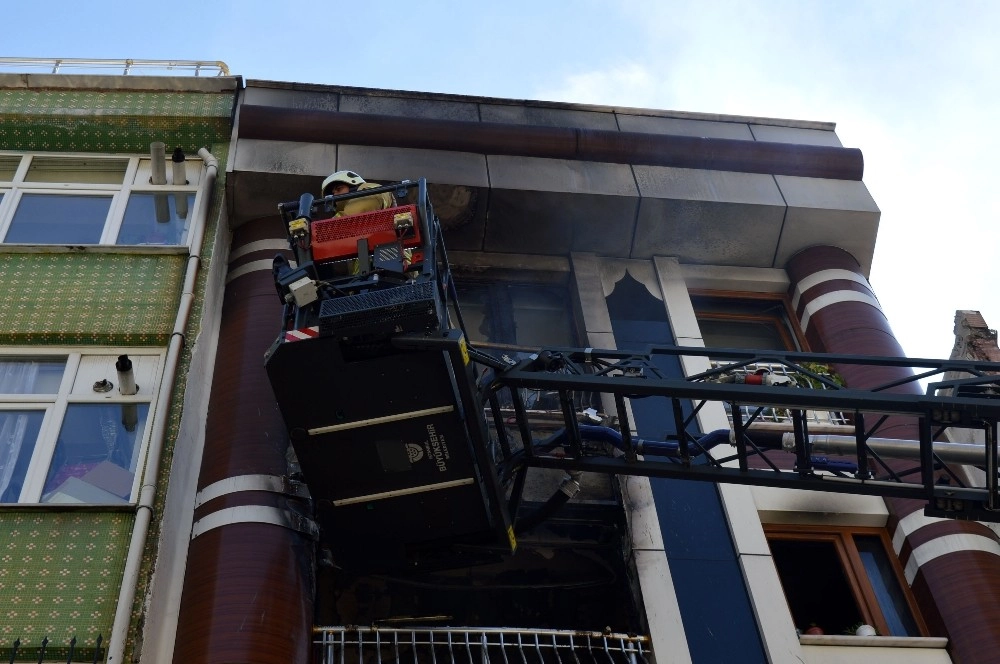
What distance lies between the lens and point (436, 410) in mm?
9883

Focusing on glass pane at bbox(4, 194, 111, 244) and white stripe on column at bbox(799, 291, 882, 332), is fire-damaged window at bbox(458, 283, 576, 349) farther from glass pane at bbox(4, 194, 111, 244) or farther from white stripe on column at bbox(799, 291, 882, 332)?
glass pane at bbox(4, 194, 111, 244)

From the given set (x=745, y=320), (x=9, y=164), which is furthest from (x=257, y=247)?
(x=745, y=320)

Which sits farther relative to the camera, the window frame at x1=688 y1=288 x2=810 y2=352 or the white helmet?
the window frame at x1=688 y1=288 x2=810 y2=352

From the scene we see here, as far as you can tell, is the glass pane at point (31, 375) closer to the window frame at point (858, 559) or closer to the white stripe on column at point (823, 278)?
the window frame at point (858, 559)

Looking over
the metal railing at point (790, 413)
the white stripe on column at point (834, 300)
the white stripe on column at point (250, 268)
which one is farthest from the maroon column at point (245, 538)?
the white stripe on column at point (834, 300)

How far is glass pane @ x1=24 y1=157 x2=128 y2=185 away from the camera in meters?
15.0

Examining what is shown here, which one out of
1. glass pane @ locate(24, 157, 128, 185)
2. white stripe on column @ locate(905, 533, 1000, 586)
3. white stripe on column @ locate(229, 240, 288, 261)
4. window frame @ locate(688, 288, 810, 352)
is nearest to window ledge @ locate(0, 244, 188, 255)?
white stripe on column @ locate(229, 240, 288, 261)

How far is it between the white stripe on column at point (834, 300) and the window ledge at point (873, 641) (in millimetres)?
5481

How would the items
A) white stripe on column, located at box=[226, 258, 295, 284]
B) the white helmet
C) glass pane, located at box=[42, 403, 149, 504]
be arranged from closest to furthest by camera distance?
glass pane, located at box=[42, 403, 149, 504] < the white helmet < white stripe on column, located at box=[226, 258, 295, 284]

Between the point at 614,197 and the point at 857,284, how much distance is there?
381 cm

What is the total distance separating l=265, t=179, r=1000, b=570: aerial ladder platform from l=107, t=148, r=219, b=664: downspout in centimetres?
153

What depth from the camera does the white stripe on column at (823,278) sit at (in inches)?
623

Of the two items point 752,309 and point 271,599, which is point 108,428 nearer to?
point 271,599

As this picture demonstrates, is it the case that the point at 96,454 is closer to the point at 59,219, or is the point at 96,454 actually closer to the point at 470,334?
the point at 59,219
